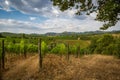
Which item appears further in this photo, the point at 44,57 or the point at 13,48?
the point at 13,48

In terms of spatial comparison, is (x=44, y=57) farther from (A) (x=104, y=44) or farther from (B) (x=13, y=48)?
(A) (x=104, y=44)

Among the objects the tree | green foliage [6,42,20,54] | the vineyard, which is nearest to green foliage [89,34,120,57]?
the vineyard

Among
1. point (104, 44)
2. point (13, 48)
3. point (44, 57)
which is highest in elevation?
point (13, 48)

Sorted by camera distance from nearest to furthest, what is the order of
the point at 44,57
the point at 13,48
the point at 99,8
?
the point at 99,8
the point at 44,57
the point at 13,48

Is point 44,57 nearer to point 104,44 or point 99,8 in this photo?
point 99,8

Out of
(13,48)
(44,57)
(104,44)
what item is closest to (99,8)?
(44,57)

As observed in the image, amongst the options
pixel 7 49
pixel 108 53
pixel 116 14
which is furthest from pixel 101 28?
pixel 108 53

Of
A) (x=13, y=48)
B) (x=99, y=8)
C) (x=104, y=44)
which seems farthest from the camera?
(x=104, y=44)

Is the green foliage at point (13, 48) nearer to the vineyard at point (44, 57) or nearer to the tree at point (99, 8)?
the vineyard at point (44, 57)

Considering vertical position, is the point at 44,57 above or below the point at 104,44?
above

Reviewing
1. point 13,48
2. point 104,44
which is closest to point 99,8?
point 13,48

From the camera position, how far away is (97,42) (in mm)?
66438

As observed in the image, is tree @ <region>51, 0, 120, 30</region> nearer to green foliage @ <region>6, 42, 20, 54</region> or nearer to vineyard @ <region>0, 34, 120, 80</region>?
vineyard @ <region>0, 34, 120, 80</region>

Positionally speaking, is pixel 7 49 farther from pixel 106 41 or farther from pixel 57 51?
pixel 106 41
